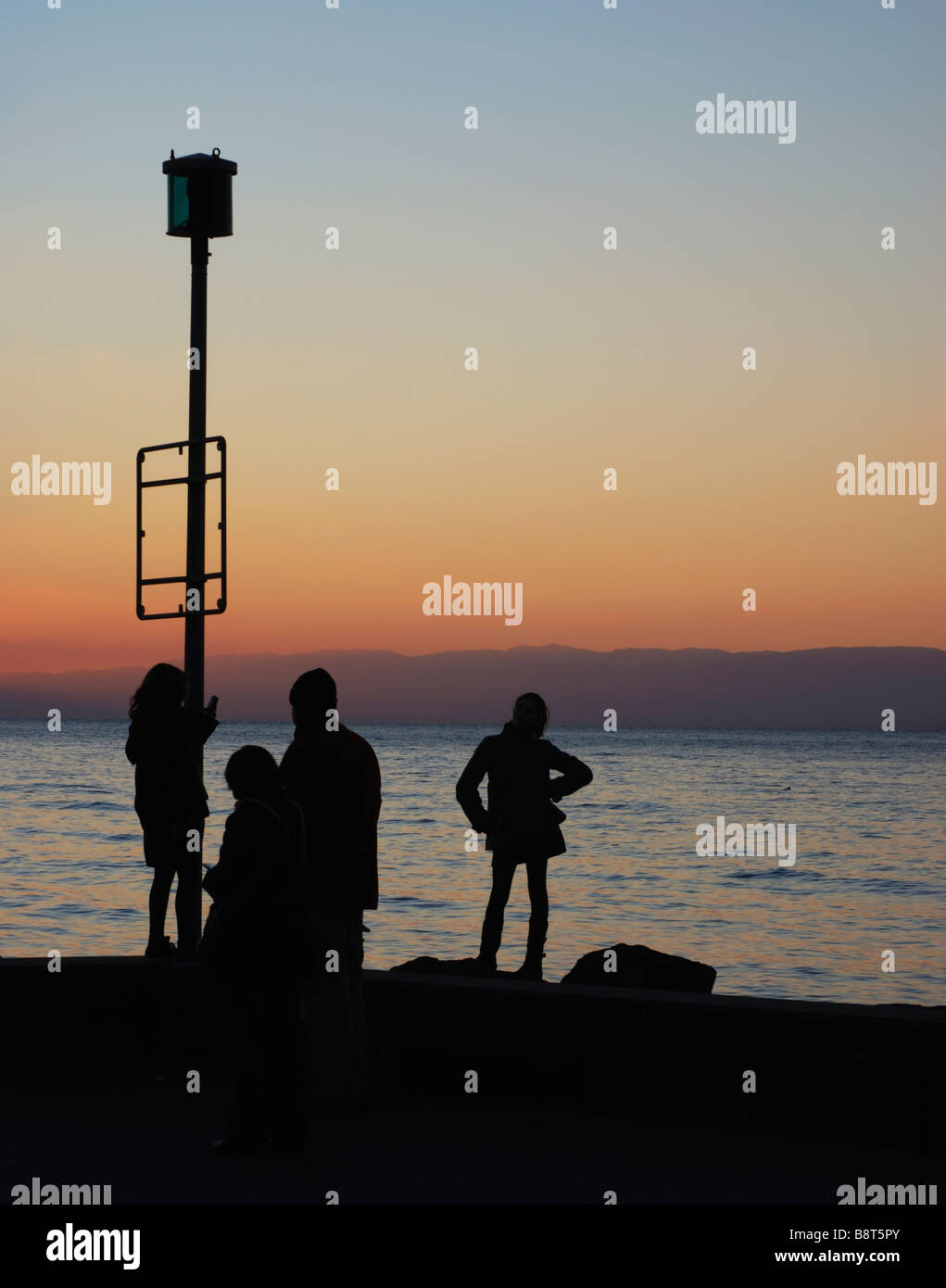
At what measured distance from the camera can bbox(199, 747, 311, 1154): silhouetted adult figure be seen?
6.04 meters

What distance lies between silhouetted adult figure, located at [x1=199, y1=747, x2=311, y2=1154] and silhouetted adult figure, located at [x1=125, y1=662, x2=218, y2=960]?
171cm

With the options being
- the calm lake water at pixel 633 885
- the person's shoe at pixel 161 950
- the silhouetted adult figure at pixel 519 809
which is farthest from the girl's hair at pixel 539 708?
the calm lake water at pixel 633 885

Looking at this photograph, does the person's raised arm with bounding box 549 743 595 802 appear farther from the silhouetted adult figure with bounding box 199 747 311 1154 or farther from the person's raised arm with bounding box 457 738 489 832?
the silhouetted adult figure with bounding box 199 747 311 1154

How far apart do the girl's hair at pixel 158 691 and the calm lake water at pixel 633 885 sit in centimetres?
1090

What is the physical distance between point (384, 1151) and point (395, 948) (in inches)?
552

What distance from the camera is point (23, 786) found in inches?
2422

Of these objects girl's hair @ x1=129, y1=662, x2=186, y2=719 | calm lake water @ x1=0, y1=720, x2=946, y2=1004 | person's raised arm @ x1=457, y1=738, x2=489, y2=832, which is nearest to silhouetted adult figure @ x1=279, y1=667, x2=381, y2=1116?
girl's hair @ x1=129, y1=662, x2=186, y2=719

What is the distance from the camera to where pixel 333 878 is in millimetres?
6609

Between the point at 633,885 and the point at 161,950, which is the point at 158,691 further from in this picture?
the point at 633,885

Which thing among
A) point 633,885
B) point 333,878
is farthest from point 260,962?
point 633,885

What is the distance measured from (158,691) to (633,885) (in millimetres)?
23037
